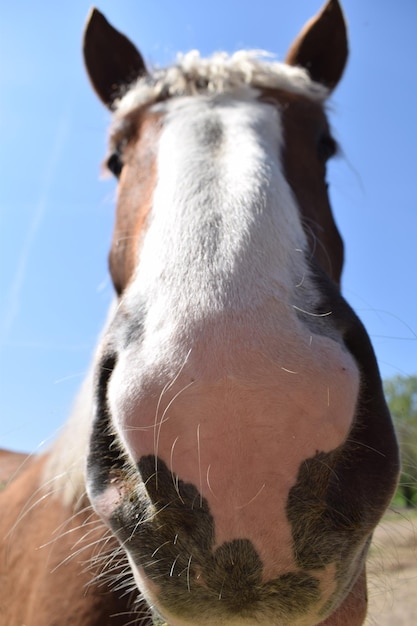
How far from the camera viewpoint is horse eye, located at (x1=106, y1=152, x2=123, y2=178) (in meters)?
2.94

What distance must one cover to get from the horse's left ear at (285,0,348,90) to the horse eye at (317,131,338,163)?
78 centimetres

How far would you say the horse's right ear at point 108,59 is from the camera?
3443 mm

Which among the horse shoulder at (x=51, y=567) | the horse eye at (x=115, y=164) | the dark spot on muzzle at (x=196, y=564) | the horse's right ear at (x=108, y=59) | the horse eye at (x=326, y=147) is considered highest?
the horse's right ear at (x=108, y=59)

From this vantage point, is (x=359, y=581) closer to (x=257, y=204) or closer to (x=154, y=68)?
(x=257, y=204)

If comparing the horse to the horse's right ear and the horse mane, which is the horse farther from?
the horse's right ear

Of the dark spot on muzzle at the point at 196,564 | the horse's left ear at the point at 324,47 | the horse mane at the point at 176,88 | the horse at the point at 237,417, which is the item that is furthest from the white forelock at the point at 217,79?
the dark spot on muzzle at the point at 196,564

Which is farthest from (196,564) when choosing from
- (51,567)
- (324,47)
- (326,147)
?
(324,47)

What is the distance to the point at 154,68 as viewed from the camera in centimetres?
322

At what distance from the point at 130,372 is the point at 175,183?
84cm

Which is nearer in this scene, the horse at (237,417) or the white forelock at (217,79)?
the horse at (237,417)

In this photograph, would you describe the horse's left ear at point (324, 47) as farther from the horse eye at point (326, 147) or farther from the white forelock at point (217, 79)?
the horse eye at point (326, 147)

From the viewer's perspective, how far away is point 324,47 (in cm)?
341

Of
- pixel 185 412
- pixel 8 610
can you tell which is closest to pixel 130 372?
pixel 185 412

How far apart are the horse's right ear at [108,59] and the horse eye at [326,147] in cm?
139
